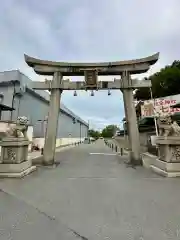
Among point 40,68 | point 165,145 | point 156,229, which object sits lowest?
point 156,229

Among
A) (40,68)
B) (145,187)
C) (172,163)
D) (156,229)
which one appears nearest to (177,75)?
(40,68)

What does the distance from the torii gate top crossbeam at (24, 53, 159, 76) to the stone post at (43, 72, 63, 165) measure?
1.42 ft

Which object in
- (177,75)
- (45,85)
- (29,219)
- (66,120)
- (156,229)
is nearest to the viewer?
(156,229)

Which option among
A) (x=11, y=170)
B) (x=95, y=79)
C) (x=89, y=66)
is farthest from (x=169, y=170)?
(x=89, y=66)

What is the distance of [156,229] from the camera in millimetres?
3545

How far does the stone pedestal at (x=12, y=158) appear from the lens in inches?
328

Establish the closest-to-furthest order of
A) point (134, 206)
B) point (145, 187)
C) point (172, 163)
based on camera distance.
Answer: point (134, 206) < point (145, 187) < point (172, 163)

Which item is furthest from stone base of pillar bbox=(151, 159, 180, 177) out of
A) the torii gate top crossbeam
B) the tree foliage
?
the tree foliage

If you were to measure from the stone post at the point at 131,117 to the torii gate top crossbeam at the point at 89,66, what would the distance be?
469 mm

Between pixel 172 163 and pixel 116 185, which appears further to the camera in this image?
pixel 172 163

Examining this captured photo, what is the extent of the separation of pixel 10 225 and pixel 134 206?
7.51 ft

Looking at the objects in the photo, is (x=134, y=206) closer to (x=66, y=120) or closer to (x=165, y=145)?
(x=165, y=145)

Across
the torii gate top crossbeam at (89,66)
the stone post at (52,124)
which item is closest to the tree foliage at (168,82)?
the torii gate top crossbeam at (89,66)

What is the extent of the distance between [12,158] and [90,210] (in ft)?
16.2
